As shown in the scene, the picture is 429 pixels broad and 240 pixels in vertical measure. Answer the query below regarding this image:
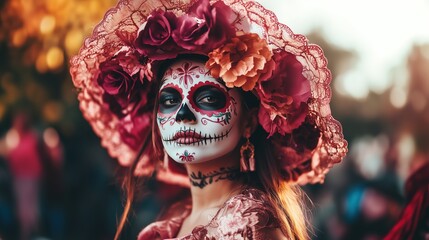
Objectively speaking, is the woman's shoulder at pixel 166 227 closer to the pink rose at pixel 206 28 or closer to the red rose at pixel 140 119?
the red rose at pixel 140 119

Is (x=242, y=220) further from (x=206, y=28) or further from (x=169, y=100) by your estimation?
(x=206, y=28)

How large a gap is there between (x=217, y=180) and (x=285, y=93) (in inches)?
17.8

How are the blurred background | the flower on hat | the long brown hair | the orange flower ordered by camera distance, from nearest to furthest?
the orange flower → the long brown hair → the flower on hat → the blurred background

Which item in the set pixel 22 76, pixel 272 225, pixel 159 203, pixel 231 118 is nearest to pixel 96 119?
pixel 231 118

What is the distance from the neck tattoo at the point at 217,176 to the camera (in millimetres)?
3523

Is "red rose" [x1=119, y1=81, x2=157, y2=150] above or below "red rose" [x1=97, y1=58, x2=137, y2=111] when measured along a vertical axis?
below

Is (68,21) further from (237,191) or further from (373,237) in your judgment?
(237,191)

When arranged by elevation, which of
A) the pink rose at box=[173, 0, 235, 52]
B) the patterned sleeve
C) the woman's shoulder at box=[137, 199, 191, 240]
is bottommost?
the woman's shoulder at box=[137, 199, 191, 240]

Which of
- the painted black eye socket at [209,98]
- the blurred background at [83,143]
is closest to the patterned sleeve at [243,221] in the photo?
the painted black eye socket at [209,98]

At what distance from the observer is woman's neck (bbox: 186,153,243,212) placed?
3516mm

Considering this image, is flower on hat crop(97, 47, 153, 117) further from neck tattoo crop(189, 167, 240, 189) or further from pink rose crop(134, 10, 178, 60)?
neck tattoo crop(189, 167, 240, 189)

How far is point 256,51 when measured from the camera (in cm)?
332

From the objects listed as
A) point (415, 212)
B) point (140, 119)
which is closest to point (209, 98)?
point (140, 119)

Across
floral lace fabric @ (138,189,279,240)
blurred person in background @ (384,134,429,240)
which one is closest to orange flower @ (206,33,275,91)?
floral lace fabric @ (138,189,279,240)
